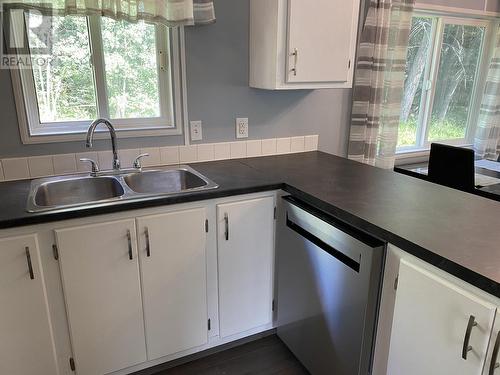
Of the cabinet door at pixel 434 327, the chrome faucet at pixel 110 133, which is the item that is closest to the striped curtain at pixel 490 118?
the cabinet door at pixel 434 327

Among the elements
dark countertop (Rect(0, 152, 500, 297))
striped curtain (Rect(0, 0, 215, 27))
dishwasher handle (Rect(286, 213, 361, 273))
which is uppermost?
striped curtain (Rect(0, 0, 215, 27))

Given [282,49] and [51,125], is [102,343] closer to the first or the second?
[51,125]

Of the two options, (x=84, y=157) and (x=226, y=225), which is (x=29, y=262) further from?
(x=226, y=225)

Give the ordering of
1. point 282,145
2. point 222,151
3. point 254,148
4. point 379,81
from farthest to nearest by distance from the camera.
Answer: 1. point 379,81
2. point 282,145
3. point 254,148
4. point 222,151

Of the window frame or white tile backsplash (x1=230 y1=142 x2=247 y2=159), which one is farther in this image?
the window frame

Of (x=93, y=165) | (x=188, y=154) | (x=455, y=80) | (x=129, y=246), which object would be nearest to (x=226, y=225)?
(x=129, y=246)

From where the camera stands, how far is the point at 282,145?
255 centimetres

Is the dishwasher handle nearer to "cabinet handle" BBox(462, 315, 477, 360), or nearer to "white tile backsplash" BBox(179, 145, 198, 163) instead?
"cabinet handle" BBox(462, 315, 477, 360)

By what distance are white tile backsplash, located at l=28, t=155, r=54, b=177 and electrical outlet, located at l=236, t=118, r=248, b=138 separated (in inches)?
41.5

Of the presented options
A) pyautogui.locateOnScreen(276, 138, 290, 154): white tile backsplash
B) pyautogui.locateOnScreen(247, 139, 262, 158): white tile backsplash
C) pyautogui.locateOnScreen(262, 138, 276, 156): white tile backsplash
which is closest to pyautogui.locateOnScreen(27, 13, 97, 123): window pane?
pyautogui.locateOnScreen(247, 139, 262, 158): white tile backsplash

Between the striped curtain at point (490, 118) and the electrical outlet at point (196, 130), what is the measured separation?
286 cm

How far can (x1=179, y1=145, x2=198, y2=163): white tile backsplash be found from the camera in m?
2.24

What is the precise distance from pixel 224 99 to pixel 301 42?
0.55 metres

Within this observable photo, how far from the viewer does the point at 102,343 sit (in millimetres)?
1702
